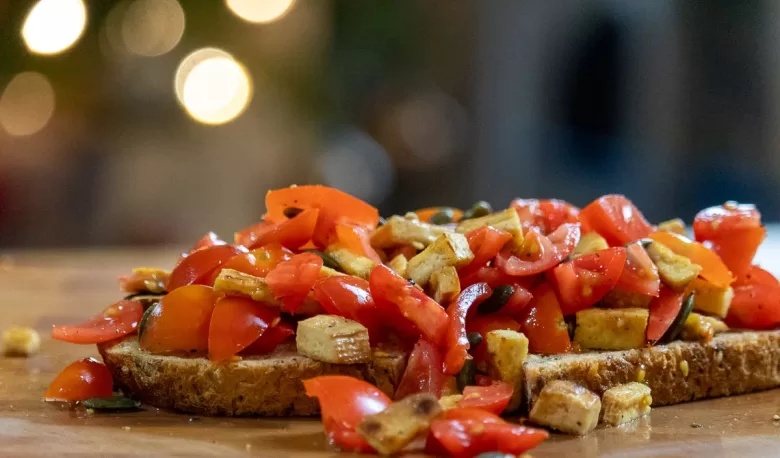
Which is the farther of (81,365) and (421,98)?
(421,98)

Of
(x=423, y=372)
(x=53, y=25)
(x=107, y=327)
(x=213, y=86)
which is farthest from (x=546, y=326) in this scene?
(x=53, y=25)

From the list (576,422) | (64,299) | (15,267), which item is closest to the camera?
(576,422)

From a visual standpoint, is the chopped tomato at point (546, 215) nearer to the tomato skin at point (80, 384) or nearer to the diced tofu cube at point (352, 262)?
the diced tofu cube at point (352, 262)

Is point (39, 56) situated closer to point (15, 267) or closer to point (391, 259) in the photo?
point (15, 267)

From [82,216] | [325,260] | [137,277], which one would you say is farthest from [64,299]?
[82,216]

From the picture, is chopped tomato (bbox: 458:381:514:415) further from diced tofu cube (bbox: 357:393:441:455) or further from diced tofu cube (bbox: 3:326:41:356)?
diced tofu cube (bbox: 3:326:41:356)

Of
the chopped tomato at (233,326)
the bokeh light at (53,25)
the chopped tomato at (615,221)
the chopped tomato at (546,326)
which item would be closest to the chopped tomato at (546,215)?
the chopped tomato at (615,221)
